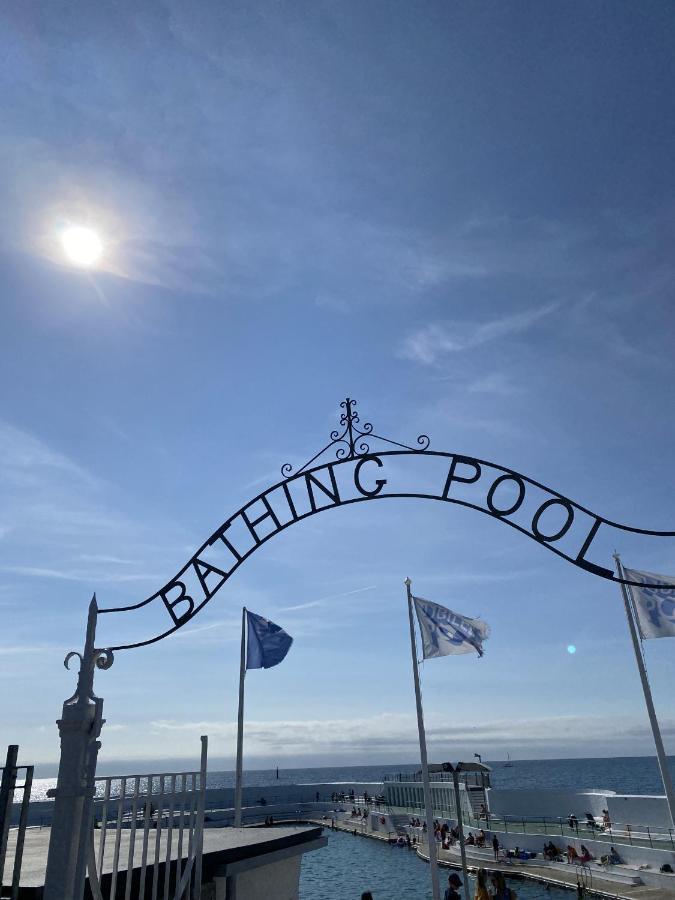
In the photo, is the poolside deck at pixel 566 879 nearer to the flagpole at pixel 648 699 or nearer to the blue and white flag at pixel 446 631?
the flagpole at pixel 648 699

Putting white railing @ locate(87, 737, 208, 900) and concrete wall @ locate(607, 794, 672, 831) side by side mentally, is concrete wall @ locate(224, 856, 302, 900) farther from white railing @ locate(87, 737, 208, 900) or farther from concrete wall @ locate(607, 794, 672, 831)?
concrete wall @ locate(607, 794, 672, 831)

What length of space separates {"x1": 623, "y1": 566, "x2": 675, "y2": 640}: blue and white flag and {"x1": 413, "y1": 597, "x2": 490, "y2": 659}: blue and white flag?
4173 millimetres

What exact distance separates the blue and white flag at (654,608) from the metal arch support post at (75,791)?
13362 mm

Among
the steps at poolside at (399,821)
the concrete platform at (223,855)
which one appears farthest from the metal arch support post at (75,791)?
the steps at poolside at (399,821)

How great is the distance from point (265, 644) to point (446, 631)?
5.86 m

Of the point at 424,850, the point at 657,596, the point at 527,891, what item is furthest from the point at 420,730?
the point at 424,850

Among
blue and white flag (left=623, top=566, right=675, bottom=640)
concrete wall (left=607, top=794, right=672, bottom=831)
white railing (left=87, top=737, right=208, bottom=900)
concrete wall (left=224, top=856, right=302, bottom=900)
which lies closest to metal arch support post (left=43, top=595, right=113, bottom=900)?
white railing (left=87, top=737, right=208, bottom=900)

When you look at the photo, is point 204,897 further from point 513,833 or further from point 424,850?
point 424,850

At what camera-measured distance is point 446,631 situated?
19000 millimetres

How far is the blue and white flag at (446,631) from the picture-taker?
17.8 meters

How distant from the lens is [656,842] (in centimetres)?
2670

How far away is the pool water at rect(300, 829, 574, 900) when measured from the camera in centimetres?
2917

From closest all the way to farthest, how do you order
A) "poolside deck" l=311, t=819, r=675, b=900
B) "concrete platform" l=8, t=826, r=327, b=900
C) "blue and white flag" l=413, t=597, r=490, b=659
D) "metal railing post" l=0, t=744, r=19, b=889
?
1. "metal railing post" l=0, t=744, r=19, b=889
2. "concrete platform" l=8, t=826, r=327, b=900
3. "blue and white flag" l=413, t=597, r=490, b=659
4. "poolside deck" l=311, t=819, r=675, b=900

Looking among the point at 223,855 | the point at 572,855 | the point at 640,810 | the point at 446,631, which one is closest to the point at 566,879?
the point at 572,855
